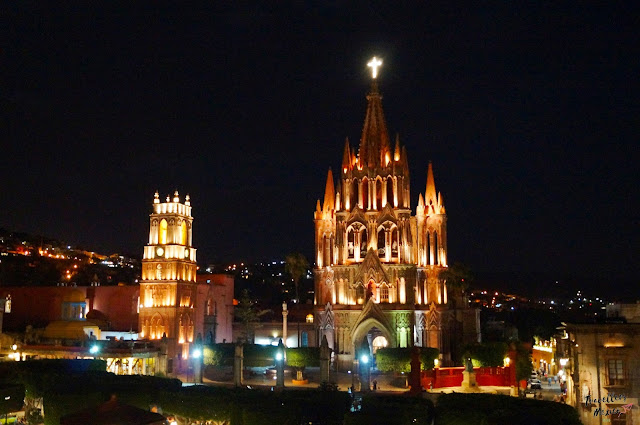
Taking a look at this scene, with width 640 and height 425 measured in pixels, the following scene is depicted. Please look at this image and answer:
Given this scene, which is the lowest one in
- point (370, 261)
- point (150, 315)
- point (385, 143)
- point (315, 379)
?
point (315, 379)

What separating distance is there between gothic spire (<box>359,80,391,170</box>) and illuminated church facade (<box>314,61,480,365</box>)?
0.11 meters

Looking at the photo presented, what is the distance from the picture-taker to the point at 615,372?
1767 inches

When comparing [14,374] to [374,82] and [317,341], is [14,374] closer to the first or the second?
[317,341]

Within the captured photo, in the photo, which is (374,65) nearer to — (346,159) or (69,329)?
(346,159)

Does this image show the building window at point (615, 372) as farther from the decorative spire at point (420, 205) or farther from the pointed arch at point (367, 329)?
the decorative spire at point (420, 205)

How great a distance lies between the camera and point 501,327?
97.0 m

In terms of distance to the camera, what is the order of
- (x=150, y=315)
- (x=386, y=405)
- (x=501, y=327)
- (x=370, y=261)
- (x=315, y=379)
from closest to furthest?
(x=386, y=405) < (x=315, y=379) < (x=150, y=315) < (x=370, y=261) < (x=501, y=327)

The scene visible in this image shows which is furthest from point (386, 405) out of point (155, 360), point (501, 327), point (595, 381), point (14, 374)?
point (501, 327)

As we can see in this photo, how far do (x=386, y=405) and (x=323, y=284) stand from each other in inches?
1616

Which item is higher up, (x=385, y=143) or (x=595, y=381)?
(x=385, y=143)

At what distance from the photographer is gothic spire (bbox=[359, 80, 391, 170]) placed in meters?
75.6

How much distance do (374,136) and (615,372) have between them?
1564 inches

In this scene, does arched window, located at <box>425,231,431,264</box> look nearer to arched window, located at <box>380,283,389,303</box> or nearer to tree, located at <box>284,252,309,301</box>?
arched window, located at <box>380,283,389,303</box>

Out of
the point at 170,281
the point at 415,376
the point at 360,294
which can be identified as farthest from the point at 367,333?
the point at 170,281
